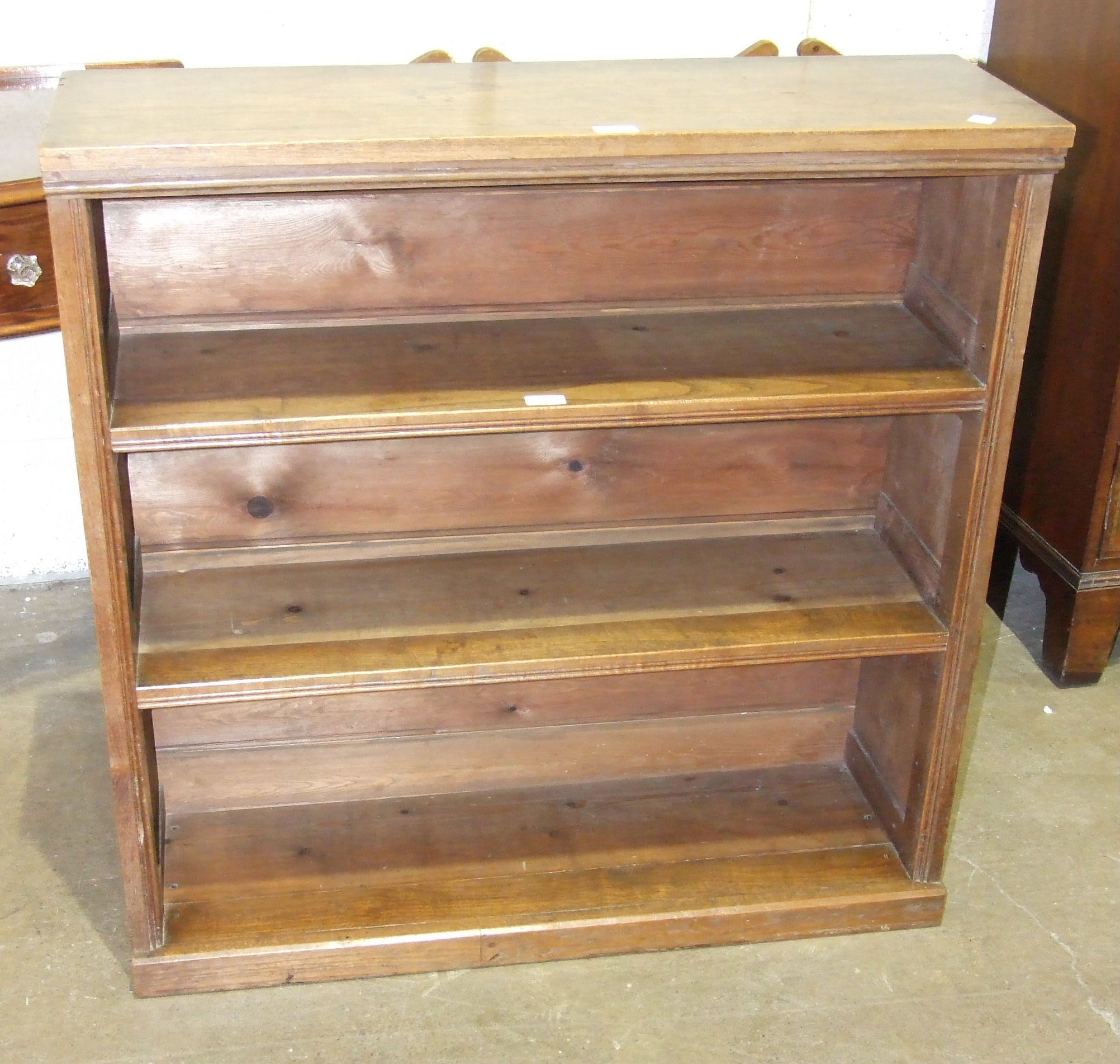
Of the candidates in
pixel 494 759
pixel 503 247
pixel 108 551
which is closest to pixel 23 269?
pixel 108 551

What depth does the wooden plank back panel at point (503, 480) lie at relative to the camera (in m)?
2.18

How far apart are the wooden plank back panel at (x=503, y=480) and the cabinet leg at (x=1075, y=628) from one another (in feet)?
2.38

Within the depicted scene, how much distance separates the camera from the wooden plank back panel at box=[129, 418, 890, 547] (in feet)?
7.15

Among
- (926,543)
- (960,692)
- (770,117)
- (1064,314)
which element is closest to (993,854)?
(960,692)

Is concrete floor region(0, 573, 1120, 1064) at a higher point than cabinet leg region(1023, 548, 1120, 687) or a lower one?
lower

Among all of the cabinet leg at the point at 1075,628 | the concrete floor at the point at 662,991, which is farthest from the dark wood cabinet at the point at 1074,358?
the concrete floor at the point at 662,991

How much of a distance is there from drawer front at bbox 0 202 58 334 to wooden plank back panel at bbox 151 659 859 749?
663mm

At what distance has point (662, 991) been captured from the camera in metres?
2.17

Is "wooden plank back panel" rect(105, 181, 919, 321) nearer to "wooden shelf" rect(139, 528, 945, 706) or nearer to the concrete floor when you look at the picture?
"wooden shelf" rect(139, 528, 945, 706)

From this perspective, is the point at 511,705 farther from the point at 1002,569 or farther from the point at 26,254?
the point at 1002,569

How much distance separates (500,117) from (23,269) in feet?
2.62

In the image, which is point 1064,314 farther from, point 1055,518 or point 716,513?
point 716,513

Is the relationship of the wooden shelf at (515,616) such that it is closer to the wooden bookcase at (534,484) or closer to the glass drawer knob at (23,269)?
the wooden bookcase at (534,484)

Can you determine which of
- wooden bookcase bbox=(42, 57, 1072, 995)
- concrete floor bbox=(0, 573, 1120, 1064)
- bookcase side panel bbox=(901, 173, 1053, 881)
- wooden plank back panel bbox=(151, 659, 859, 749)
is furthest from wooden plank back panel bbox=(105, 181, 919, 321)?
concrete floor bbox=(0, 573, 1120, 1064)
